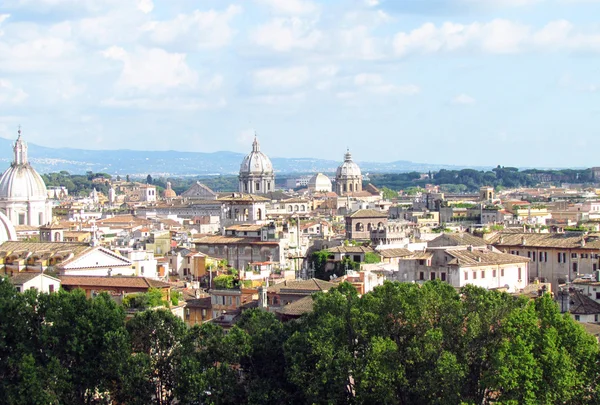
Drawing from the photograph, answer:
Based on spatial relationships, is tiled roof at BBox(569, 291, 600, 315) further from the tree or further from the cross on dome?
the cross on dome

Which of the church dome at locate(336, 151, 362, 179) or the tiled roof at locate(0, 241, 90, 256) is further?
the church dome at locate(336, 151, 362, 179)

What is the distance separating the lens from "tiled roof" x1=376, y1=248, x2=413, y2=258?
57344mm

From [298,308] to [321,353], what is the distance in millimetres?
6955

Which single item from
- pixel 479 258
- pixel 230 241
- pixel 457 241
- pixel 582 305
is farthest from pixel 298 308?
pixel 230 241

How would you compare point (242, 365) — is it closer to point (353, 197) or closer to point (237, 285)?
point (237, 285)

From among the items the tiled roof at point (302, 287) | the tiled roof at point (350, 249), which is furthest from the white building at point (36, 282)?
the tiled roof at point (350, 249)

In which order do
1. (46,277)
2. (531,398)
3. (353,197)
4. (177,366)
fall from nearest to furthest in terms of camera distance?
(531,398)
(177,366)
(46,277)
(353,197)

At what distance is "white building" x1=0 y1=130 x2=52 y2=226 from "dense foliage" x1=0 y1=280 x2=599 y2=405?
220 ft

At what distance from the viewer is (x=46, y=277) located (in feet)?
155

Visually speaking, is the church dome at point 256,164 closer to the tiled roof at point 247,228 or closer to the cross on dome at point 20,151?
the cross on dome at point 20,151

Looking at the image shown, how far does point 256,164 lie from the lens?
551 feet

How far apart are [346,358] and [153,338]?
648 centimetres

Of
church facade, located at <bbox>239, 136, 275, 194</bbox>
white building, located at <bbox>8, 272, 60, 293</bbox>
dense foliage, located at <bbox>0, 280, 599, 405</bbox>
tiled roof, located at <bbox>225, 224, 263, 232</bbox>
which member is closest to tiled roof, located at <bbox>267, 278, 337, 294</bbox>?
dense foliage, located at <bbox>0, 280, 599, 405</bbox>

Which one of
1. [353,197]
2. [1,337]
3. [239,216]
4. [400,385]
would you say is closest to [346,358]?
[400,385]
